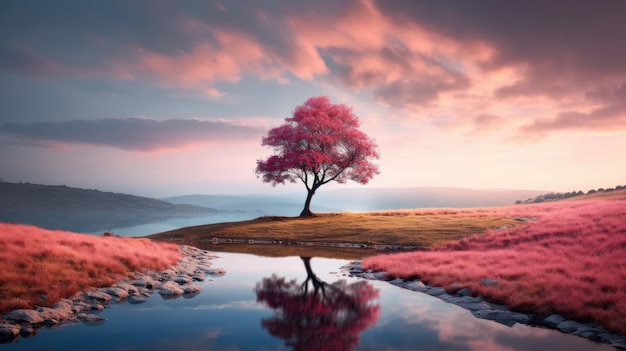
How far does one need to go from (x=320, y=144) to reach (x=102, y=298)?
47.5 meters

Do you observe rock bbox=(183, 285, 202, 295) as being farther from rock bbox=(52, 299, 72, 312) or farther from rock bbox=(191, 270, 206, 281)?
rock bbox=(52, 299, 72, 312)

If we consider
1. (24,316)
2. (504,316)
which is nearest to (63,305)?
(24,316)

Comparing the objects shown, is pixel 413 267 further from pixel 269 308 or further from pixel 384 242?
pixel 384 242

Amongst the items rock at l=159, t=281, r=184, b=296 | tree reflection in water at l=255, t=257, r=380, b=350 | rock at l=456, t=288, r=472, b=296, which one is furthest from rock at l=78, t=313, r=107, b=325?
rock at l=456, t=288, r=472, b=296

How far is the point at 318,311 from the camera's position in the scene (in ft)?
48.4

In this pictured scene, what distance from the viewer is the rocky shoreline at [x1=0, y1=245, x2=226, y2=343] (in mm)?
12442

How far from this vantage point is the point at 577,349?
434 inches

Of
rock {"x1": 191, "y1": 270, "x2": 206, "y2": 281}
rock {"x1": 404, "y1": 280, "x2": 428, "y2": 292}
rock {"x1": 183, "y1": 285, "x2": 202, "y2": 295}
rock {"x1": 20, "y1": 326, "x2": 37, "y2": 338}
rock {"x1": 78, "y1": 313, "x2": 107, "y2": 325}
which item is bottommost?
rock {"x1": 404, "y1": 280, "x2": 428, "y2": 292}

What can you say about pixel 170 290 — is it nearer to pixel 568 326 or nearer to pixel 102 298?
pixel 102 298

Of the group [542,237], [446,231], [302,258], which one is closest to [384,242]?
[446,231]

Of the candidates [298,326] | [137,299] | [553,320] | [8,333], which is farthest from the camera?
[137,299]

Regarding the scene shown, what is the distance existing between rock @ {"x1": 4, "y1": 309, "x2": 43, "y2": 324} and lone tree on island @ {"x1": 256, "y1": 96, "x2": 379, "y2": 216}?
4744 centimetres

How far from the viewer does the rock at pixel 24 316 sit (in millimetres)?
12648

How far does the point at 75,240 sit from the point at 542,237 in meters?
33.7
